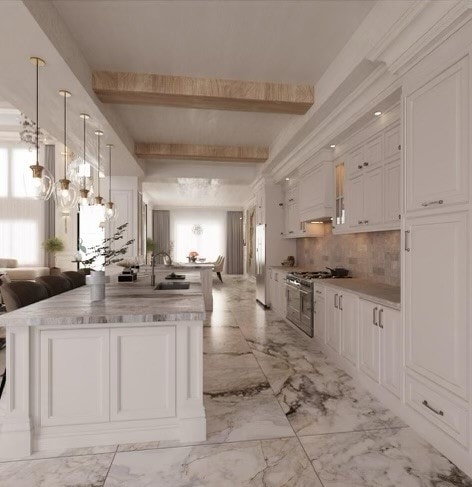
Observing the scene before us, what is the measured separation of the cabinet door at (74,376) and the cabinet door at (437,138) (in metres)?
2.21

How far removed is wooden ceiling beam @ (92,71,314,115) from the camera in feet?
11.1

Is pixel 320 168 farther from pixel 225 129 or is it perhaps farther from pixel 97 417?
pixel 97 417

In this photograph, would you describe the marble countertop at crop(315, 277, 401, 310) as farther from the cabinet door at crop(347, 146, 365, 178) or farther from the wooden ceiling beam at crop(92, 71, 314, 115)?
the wooden ceiling beam at crop(92, 71, 314, 115)

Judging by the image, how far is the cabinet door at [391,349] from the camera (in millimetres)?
2541

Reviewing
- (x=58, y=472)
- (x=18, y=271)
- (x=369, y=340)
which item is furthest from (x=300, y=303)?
(x=18, y=271)

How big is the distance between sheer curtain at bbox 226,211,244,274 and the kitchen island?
11.8 m

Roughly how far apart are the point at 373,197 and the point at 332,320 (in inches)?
53.3

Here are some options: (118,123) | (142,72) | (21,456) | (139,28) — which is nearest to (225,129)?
(118,123)

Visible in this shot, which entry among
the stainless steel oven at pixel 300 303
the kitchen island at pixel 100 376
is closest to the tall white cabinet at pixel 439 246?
the kitchen island at pixel 100 376

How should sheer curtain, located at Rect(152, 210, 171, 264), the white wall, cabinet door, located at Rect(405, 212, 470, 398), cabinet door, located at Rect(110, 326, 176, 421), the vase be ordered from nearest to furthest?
cabinet door, located at Rect(405, 212, 470, 398)
cabinet door, located at Rect(110, 326, 176, 421)
the vase
sheer curtain, located at Rect(152, 210, 171, 264)
the white wall

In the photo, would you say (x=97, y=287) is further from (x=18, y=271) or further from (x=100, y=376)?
(x=18, y=271)

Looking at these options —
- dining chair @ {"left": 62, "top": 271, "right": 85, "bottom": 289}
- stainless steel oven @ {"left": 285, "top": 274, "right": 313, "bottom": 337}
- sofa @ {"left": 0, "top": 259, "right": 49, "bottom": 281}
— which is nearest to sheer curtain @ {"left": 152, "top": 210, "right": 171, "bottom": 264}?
sofa @ {"left": 0, "top": 259, "right": 49, "bottom": 281}

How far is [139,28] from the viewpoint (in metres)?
2.76

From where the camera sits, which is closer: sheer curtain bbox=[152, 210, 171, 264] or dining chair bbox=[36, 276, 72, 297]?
dining chair bbox=[36, 276, 72, 297]
